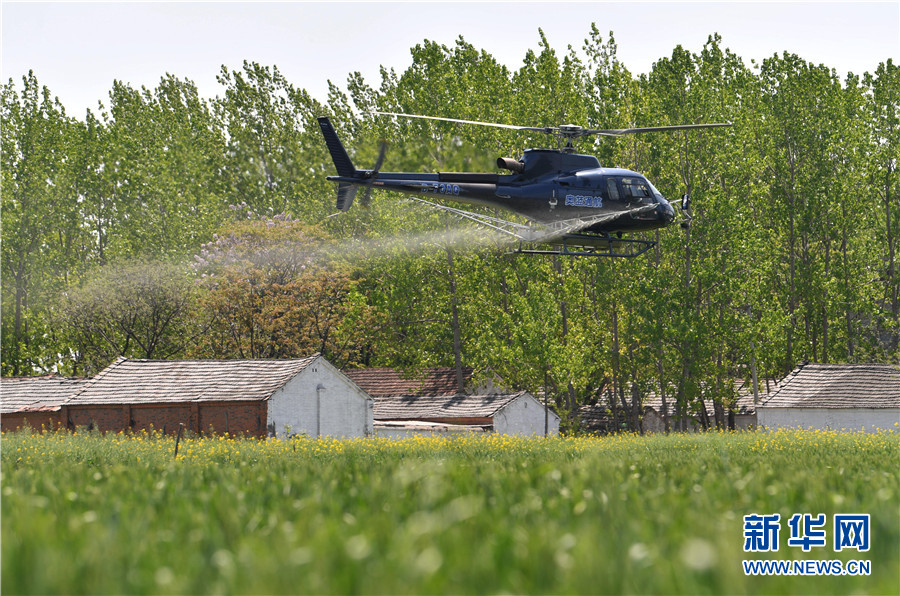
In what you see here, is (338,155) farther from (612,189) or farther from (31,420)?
(31,420)

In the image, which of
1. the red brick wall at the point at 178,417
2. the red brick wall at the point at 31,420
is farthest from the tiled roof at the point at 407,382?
the red brick wall at the point at 31,420

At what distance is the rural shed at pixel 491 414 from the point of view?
163 feet

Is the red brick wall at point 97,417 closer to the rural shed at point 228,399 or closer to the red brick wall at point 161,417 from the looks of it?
Result: the rural shed at point 228,399

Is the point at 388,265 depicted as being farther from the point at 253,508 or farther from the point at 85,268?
the point at 253,508

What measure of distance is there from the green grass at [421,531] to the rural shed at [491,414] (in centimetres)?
3878

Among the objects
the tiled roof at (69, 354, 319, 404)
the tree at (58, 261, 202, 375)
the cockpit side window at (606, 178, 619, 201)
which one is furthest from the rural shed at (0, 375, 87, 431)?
the cockpit side window at (606, 178, 619, 201)

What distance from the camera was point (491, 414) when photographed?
49312mm

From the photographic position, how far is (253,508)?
26.9 ft

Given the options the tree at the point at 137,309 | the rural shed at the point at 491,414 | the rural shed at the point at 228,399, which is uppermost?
the tree at the point at 137,309

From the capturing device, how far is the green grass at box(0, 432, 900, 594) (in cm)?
534

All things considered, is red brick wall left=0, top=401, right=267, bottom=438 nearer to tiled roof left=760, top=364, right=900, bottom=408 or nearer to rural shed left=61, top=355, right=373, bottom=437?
rural shed left=61, top=355, right=373, bottom=437

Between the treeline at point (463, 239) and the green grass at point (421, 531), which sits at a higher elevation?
the treeline at point (463, 239)

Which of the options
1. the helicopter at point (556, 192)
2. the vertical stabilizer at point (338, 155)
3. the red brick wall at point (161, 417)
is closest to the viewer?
the helicopter at point (556, 192)

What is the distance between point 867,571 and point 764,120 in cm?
5642
